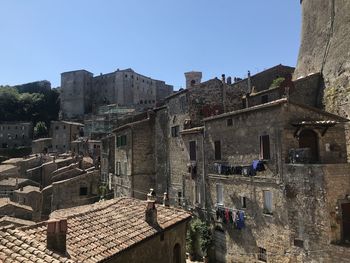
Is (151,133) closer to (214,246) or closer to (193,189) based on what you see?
(193,189)

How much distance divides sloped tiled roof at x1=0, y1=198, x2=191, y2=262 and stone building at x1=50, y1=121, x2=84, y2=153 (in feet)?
212

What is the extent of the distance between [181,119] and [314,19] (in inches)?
628

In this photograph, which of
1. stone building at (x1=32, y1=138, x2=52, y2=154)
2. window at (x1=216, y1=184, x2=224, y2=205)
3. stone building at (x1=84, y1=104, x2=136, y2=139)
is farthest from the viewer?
stone building at (x1=32, y1=138, x2=52, y2=154)

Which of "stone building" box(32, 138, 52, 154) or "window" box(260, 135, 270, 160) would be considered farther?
"stone building" box(32, 138, 52, 154)

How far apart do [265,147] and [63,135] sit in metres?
66.4

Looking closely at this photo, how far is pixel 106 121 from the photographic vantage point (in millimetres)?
72625

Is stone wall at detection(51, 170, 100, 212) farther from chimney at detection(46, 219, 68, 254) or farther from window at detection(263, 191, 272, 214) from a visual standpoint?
chimney at detection(46, 219, 68, 254)

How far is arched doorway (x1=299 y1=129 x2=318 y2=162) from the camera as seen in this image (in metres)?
19.2

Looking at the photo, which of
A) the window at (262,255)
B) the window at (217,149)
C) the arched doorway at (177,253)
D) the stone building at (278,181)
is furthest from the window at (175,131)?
the arched doorway at (177,253)

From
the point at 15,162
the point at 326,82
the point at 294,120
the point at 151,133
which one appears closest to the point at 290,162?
the point at 294,120

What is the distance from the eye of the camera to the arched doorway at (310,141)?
1925cm

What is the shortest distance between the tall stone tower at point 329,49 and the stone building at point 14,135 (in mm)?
77014

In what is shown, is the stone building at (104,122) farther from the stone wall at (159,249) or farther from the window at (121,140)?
the stone wall at (159,249)

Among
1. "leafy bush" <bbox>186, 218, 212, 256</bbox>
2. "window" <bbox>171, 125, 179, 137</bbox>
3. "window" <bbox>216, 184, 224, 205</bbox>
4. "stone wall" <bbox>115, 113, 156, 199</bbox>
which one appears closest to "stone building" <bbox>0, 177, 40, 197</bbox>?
"stone wall" <bbox>115, 113, 156, 199</bbox>
